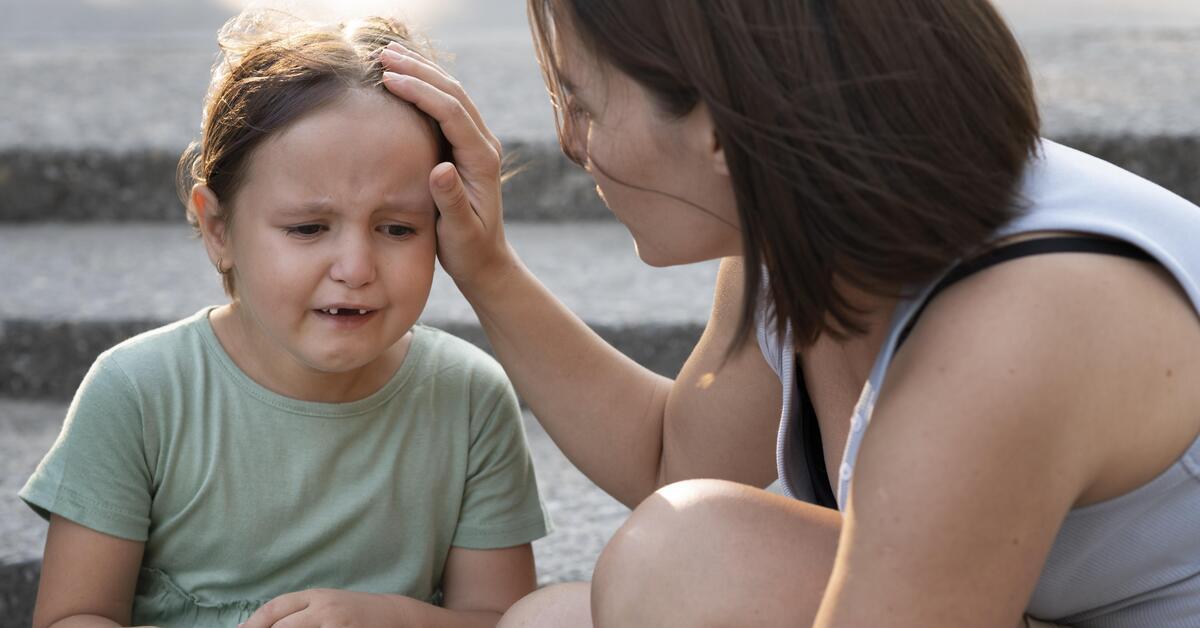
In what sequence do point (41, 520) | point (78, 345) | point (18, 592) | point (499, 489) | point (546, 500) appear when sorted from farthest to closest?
point (78, 345)
point (546, 500)
point (41, 520)
point (18, 592)
point (499, 489)

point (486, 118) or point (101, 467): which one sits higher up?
point (486, 118)

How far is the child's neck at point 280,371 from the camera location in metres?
1.60

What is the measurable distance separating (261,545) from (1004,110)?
96 centimetres

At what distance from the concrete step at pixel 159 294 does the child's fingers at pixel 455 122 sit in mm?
761

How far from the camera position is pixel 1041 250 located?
1093mm

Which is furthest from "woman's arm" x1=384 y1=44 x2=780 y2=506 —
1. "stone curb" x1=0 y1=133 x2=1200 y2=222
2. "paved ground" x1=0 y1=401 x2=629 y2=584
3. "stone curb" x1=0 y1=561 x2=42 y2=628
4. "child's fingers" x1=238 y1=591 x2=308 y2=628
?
"stone curb" x1=0 y1=133 x2=1200 y2=222

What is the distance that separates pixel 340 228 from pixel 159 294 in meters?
1.05

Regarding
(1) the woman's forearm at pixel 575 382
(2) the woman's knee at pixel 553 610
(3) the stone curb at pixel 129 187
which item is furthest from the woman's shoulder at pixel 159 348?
(3) the stone curb at pixel 129 187

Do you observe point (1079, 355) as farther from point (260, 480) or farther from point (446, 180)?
point (260, 480)

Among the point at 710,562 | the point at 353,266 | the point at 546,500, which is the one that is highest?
the point at 353,266

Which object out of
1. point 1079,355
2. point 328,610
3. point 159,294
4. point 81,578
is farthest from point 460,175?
point 159,294

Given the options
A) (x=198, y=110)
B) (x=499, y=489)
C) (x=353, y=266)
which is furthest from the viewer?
(x=198, y=110)

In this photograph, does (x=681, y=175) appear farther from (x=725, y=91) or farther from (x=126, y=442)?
(x=126, y=442)

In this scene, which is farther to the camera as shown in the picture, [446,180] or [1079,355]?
[446,180]
